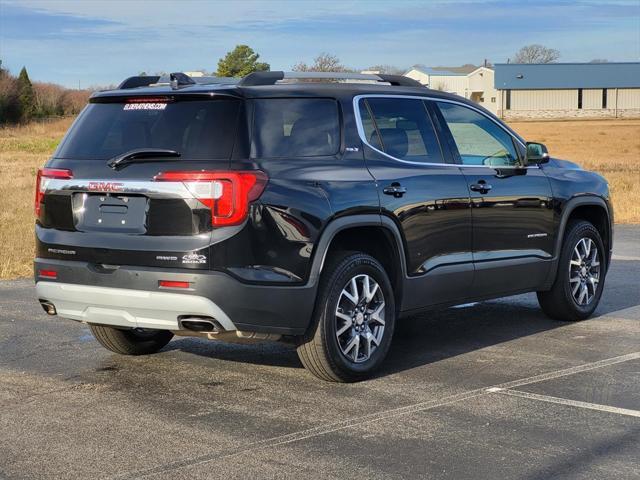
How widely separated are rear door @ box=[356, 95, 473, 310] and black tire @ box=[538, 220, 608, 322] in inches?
54.1

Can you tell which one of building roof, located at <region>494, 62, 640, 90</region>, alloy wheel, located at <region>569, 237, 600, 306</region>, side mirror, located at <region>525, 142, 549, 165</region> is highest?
building roof, located at <region>494, 62, 640, 90</region>

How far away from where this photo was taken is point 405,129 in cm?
736

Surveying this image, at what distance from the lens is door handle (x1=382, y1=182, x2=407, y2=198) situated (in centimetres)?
688

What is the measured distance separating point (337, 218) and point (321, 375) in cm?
100

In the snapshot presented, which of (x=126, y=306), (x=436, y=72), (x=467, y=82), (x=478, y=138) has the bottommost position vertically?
(x=126, y=306)

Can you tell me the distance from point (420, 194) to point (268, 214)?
1.37 metres

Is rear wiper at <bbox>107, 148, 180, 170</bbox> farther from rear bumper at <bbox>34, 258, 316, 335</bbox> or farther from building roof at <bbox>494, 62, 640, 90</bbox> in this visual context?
building roof at <bbox>494, 62, 640, 90</bbox>

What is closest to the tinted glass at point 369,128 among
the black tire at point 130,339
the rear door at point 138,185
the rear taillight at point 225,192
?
the rear door at point 138,185

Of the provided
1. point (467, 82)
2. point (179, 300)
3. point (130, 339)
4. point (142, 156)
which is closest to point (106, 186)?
point (142, 156)

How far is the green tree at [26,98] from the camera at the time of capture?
245 feet

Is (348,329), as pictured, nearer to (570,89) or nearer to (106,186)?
(106,186)

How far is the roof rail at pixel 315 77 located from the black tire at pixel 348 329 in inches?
46.8

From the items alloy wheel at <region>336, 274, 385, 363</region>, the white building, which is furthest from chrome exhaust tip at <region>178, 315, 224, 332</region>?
the white building

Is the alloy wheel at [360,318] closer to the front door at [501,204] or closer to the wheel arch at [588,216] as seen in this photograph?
the front door at [501,204]
